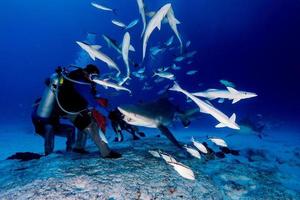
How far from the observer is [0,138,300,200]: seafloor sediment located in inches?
146

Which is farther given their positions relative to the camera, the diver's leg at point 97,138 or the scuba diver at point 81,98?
the diver's leg at point 97,138

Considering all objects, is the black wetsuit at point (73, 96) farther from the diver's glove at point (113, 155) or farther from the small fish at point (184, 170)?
the small fish at point (184, 170)

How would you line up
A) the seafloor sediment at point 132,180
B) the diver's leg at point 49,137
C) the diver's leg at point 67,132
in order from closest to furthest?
the seafloor sediment at point 132,180 → the diver's leg at point 49,137 → the diver's leg at point 67,132

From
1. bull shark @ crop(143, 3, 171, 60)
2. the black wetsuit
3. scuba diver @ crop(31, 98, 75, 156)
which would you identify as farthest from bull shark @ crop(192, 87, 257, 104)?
scuba diver @ crop(31, 98, 75, 156)

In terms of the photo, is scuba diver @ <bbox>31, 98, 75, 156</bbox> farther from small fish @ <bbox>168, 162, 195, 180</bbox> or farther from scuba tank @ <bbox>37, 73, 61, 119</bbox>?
small fish @ <bbox>168, 162, 195, 180</bbox>

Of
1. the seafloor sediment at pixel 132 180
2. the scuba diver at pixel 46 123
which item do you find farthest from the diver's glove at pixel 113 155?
the scuba diver at pixel 46 123

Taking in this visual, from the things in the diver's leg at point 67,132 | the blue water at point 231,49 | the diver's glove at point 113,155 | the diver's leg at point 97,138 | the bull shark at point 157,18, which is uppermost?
the blue water at point 231,49

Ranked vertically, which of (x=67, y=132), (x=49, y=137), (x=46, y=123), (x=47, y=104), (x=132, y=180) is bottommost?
(x=132, y=180)

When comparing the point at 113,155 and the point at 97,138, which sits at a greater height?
the point at 97,138

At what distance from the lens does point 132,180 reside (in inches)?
164

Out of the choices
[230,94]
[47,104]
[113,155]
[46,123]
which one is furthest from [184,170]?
[46,123]

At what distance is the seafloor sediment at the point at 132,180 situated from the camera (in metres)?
3.70

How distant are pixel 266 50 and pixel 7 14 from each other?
145 m

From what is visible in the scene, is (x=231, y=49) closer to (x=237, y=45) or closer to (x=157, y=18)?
(x=237, y=45)
